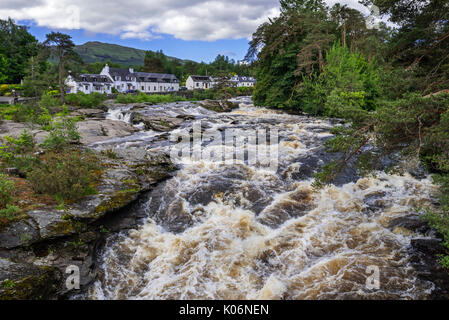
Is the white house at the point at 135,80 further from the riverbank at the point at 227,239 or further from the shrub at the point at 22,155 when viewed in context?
the riverbank at the point at 227,239

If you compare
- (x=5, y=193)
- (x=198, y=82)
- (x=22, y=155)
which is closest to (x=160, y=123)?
(x=22, y=155)

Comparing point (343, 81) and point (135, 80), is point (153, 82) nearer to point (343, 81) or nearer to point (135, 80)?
point (135, 80)

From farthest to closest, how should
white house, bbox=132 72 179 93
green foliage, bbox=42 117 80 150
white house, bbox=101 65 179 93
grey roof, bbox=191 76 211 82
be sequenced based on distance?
1. grey roof, bbox=191 76 211 82
2. white house, bbox=132 72 179 93
3. white house, bbox=101 65 179 93
4. green foliage, bbox=42 117 80 150

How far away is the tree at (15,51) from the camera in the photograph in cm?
5081

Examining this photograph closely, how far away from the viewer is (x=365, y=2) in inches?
328

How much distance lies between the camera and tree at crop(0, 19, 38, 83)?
50.8m

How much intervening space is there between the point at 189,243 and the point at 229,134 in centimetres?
1417

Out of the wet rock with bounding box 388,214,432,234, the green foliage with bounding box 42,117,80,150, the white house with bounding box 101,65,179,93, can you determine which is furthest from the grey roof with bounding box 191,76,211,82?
the wet rock with bounding box 388,214,432,234

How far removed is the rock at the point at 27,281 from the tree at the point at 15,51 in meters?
57.8

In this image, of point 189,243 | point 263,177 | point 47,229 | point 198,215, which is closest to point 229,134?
point 263,177

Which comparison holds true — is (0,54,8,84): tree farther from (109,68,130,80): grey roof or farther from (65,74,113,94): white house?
(109,68,130,80): grey roof

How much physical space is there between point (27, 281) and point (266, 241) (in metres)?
5.99

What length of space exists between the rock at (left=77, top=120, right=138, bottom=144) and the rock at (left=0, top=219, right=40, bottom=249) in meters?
12.6

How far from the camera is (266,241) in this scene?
761cm
